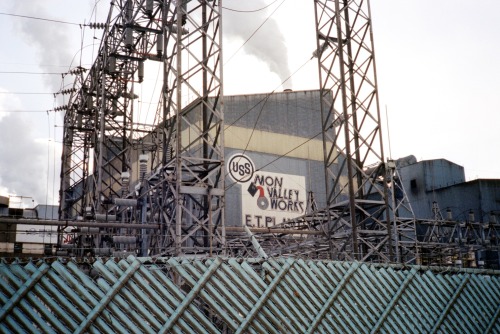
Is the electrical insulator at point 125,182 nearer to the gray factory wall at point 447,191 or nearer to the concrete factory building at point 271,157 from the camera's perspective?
the concrete factory building at point 271,157

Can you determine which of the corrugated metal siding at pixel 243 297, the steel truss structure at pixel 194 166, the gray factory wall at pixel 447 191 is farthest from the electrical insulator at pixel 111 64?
the gray factory wall at pixel 447 191

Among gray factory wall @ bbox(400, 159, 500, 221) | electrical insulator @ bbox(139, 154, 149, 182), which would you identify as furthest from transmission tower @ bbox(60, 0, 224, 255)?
gray factory wall @ bbox(400, 159, 500, 221)

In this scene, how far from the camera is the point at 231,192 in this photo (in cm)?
3938

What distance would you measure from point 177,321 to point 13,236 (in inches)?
1663

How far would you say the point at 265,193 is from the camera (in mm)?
41000

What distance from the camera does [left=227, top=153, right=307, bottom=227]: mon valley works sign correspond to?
39812 mm

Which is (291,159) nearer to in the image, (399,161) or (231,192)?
(231,192)

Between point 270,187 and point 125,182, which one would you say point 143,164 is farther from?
point 270,187

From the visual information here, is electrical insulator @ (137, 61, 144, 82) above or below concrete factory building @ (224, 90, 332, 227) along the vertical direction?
above

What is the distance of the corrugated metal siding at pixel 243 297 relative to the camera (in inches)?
249

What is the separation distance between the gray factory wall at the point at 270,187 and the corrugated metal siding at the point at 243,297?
1143 inches

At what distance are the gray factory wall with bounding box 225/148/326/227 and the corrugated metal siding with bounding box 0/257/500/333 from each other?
29020 millimetres

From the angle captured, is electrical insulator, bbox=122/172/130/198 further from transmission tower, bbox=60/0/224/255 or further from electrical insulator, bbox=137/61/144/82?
electrical insulator, bbox=137/61/144/82

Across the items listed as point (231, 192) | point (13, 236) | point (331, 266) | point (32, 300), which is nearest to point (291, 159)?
point (231, 192)
